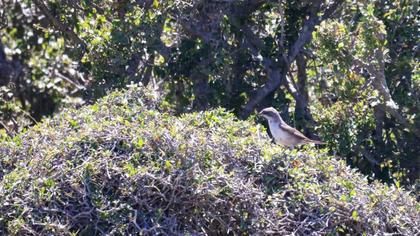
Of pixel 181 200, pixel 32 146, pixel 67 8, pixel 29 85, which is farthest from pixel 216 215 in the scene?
pixel 29 85

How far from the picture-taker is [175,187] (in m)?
6.08

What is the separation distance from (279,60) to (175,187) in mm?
3752

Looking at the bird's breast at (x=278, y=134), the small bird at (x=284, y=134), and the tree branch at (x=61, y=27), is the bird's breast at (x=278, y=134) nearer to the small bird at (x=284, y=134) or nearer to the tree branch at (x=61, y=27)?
the small bird at (x=284, y=134)

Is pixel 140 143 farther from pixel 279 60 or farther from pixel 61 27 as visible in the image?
pixel 61 27

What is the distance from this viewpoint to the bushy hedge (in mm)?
5996

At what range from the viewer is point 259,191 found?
249 inches

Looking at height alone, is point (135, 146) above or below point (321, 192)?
below

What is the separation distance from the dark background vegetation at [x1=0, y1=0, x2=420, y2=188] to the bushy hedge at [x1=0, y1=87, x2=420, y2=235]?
6.59ft

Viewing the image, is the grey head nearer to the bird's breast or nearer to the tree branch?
the bird's breast

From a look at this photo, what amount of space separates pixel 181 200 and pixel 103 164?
0.57 m

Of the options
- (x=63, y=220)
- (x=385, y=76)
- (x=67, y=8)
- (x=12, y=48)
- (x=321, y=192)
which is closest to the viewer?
(x=63, y=220)

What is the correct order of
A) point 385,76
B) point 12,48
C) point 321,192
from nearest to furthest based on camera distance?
point 321,192, point 385,76, point 12,48

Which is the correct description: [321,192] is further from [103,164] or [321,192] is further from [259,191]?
[103,164]

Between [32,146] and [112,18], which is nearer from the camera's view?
[32,146]
